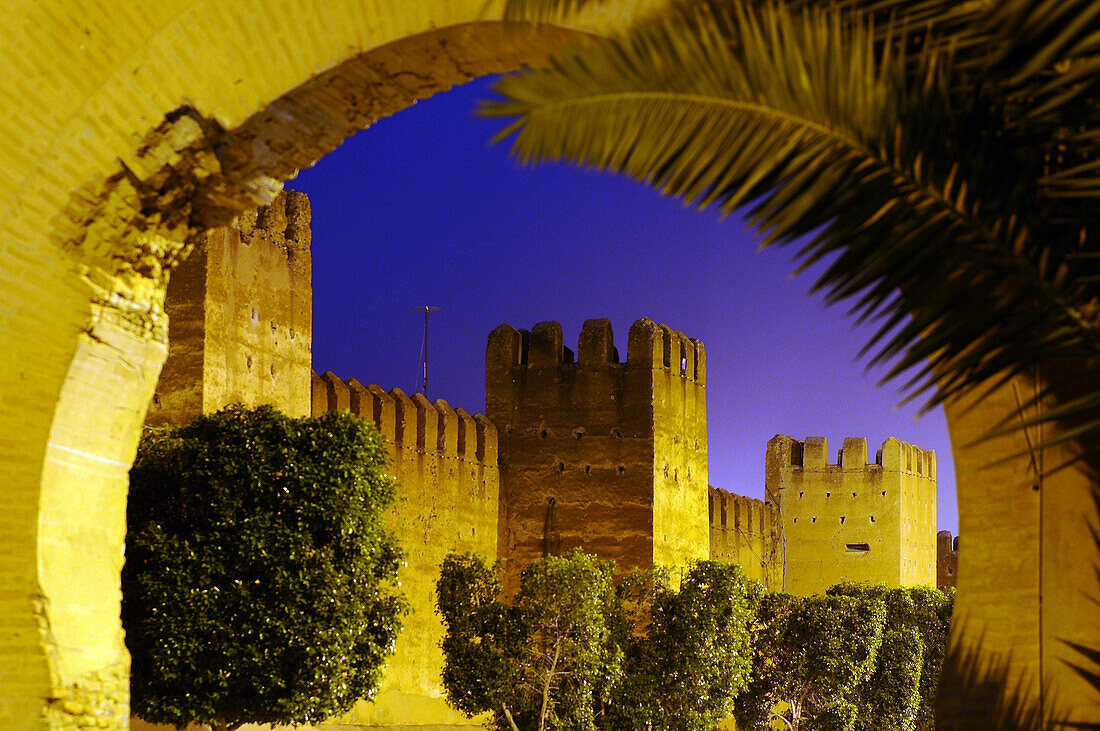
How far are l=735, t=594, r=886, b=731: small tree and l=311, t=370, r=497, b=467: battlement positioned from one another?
16.8ft

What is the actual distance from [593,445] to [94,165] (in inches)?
594

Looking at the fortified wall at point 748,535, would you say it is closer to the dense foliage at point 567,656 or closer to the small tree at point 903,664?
the small tree at point 903,664

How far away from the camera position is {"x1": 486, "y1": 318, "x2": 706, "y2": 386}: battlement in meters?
19.6

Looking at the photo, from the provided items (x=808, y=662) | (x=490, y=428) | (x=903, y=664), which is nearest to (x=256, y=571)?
(x=490, y=428)

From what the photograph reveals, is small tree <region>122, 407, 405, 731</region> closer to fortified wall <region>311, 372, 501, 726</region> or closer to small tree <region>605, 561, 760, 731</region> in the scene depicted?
fortified wall <region>311, 372, 501, 726</region>

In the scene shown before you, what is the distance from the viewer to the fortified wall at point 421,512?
51.4 ft

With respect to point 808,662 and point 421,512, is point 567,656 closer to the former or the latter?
point 421,512

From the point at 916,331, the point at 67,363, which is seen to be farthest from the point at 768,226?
the point at 67,363

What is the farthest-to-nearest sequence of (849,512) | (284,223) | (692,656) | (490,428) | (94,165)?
(849,512) → (490,428) → (692,656) → (284,223) → (94,165)

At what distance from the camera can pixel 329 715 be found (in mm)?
9438

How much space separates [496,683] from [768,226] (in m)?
10.8

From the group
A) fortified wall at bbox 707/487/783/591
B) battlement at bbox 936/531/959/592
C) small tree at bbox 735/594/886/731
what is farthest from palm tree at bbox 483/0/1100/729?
battlement at bbox 936/531/959/592

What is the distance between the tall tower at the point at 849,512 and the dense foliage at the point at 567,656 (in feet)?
49.7

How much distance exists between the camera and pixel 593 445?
1917cm
